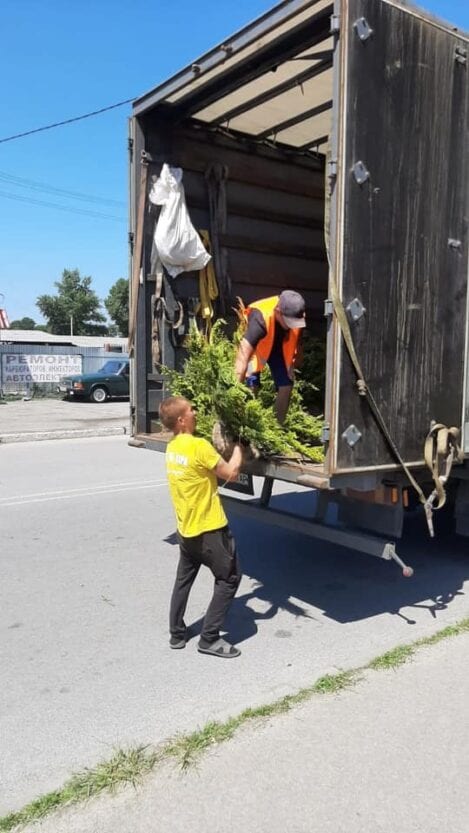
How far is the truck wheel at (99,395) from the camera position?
24250 mm

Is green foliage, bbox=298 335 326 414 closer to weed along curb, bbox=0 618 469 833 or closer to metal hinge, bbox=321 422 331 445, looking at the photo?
metal hinge, bbox=321 422 331 445

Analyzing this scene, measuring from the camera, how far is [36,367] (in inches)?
979

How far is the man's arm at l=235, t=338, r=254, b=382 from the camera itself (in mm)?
4598

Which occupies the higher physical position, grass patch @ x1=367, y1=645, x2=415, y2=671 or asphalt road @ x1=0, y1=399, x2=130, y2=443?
grass patch @ x1=367, y1=645, x2=415, y2=671

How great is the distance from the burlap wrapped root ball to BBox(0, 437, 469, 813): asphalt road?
1.15 metres

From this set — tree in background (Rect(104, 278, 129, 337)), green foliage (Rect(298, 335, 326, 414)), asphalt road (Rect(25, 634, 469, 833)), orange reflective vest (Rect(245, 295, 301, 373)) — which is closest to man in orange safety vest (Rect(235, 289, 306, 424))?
orange reflective vest (Rect(245, 295, 301, 373))

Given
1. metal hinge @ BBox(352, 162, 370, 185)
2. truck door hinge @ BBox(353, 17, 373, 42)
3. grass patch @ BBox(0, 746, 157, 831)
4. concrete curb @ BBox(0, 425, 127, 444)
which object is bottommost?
concrete curb @ BBox(0, 425, 127, 444)

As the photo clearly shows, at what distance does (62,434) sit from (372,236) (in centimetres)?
1199

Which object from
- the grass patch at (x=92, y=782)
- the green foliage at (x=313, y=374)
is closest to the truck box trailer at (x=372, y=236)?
the green foliage at (x=313, y=374)

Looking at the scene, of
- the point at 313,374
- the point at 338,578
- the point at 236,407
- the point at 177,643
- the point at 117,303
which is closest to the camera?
the point at 177,643

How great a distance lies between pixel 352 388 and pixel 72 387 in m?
21.1

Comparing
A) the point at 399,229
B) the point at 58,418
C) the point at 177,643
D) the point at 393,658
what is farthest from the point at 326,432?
the point at 58,418

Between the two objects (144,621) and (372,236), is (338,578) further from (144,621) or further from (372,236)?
(372,236)

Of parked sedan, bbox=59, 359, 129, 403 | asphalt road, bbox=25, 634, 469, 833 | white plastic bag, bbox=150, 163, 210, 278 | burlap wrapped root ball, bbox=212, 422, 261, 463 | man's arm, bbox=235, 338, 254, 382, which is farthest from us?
parked sedan, bbox=59, 359, 129, 403
